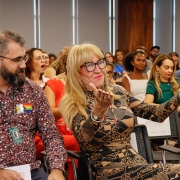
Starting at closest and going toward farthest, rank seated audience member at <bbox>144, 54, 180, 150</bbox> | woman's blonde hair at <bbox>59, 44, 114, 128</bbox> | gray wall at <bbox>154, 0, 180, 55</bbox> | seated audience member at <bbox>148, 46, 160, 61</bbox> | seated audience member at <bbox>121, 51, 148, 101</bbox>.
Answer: woman's blonde hair at <bbox>59, 44, 114, 128</bbox>, seated audience member at <bbox>144, 54, 180, 150</bbox>, seated audience member at <bbox>121, 51, 148, 101</bbox>, seated audience member at <bbox>148, 46, 160, 61</bbox>, gray wall at <bbox>154, 0, 180, 55</bbox>

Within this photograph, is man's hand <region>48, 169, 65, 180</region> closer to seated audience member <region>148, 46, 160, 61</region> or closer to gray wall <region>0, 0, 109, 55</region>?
gray wall <region>0, 0, 109, 55</region>

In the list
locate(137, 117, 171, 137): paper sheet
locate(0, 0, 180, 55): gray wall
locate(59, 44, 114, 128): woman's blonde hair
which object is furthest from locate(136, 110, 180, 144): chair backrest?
locate(0, 0, 180, 55): gray wall

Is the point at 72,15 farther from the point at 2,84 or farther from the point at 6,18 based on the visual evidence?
the point at 2,84

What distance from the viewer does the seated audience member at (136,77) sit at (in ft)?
18.1

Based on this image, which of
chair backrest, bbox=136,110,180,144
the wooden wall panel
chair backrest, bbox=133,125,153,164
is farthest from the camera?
the wooden wall panel

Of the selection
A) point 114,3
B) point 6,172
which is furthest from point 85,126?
point 114,3

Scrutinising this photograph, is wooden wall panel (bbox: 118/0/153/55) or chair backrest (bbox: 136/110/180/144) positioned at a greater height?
wooden wall panel (bbox: 118/0/153/55)

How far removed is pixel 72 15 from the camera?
11531 millimetres

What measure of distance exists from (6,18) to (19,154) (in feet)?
29.1

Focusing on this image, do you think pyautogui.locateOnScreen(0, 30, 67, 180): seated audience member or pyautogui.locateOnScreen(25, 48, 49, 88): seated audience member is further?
pyautogui.locateOnScreen(25, 48, 49, 88): seated audience member

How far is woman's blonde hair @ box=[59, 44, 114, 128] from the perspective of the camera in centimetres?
259

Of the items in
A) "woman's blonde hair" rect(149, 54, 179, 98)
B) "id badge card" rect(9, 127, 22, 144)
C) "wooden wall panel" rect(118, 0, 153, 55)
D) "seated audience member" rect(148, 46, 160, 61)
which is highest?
"wooden wall panel" rect(118, 0, 153, 55)

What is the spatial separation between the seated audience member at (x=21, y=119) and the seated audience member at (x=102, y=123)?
5.8 inches

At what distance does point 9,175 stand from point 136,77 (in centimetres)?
367
